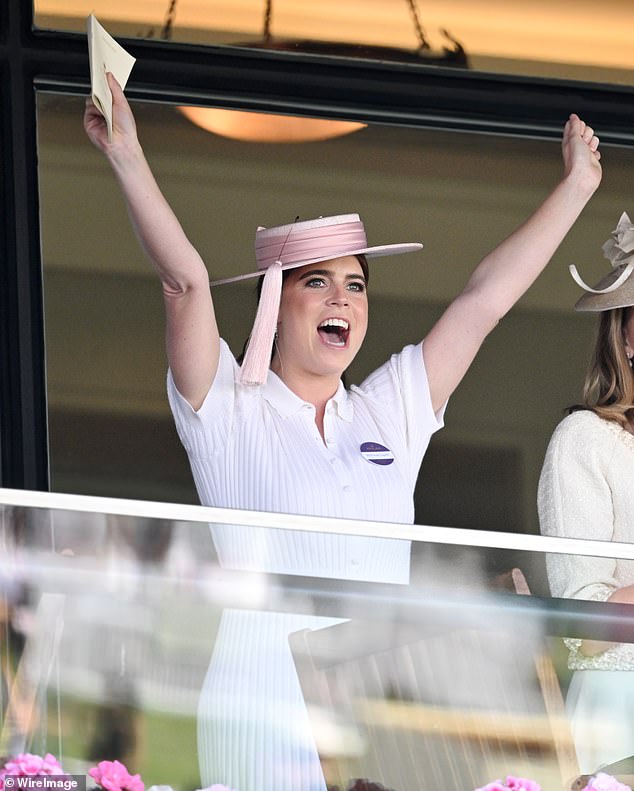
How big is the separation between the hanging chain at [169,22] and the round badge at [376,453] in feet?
6.01

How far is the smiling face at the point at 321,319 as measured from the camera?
291 cm

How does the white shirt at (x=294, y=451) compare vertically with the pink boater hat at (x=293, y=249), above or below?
below

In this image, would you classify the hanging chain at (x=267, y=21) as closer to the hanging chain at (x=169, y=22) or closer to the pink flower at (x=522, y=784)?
the hanging chain at (x=169, y=22)

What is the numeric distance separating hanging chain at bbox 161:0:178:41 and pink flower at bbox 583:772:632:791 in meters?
2.64

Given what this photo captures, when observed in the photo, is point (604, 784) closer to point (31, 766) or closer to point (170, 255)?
point (31, 766)

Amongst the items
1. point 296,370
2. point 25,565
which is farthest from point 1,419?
point 25,565

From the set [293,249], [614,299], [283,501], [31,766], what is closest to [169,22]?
[293,249]

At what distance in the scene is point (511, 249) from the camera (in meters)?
2.99

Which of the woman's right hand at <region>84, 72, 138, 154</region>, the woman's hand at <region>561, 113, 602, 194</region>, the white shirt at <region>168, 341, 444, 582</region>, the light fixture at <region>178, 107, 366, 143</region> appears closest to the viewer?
the woman's right hand at <region>84, 72, 138, 154</region>

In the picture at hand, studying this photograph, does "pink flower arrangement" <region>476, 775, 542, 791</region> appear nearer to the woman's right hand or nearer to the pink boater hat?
the pink boater hat

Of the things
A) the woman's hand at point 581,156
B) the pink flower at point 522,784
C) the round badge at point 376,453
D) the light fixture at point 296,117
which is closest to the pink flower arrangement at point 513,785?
the pink flower at point 522,784

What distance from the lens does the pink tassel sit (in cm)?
282

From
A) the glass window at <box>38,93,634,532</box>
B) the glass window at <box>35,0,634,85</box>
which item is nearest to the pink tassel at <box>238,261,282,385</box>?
the glass window at <box>35,0,634,85</box>

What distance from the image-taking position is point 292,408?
288cm
